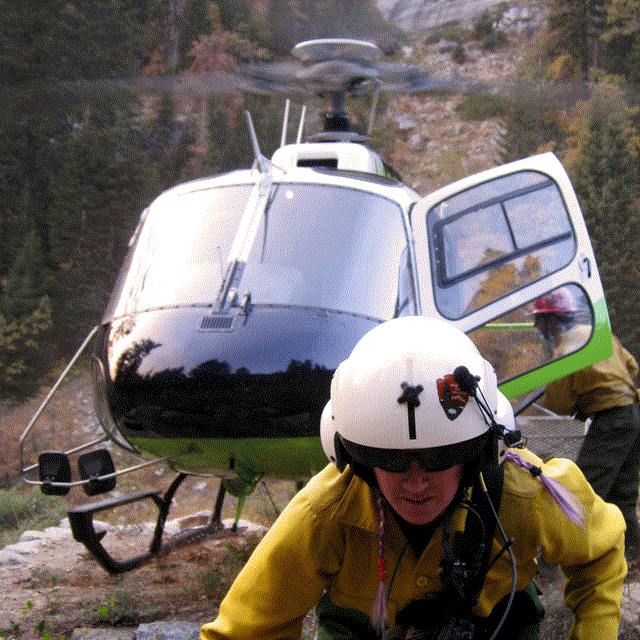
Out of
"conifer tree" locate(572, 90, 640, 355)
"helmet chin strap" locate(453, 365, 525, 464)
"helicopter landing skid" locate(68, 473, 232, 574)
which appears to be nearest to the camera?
"helmet chin strap" locate(453, 365, 525, 464)

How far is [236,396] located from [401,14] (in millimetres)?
47136

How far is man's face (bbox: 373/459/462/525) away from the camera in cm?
176

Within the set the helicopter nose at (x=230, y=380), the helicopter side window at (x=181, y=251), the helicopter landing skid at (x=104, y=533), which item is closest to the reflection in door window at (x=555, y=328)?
the helicopter nose at (x=230, y=380)

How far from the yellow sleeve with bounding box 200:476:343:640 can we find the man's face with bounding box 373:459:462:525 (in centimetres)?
17

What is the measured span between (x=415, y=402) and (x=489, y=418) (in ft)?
0.66

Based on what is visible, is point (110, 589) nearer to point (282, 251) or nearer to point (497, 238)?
point (282, 251)

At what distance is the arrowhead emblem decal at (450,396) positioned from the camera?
67.2 inches

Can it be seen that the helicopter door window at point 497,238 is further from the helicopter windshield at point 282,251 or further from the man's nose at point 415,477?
the man's nose at point 415,477

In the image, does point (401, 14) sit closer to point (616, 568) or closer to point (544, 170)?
point (544, 170)

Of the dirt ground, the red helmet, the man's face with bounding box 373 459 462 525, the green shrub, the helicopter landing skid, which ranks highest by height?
the green shrub

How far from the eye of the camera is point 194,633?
11.7ft

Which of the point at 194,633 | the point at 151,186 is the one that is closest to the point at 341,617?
the point at 194,633

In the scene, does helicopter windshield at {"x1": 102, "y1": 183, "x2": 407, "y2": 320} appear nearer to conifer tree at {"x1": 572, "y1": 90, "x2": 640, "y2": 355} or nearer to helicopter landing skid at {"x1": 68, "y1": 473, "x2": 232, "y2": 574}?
helicopter landing skid at {"x1": 68, "y1": 473, "x2": 232, "y2": 574}

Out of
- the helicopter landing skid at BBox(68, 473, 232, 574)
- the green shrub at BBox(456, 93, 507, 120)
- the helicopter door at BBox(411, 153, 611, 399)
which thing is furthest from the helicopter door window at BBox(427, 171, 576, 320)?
the green shrub at BBox(456, 93, 507, 120)
